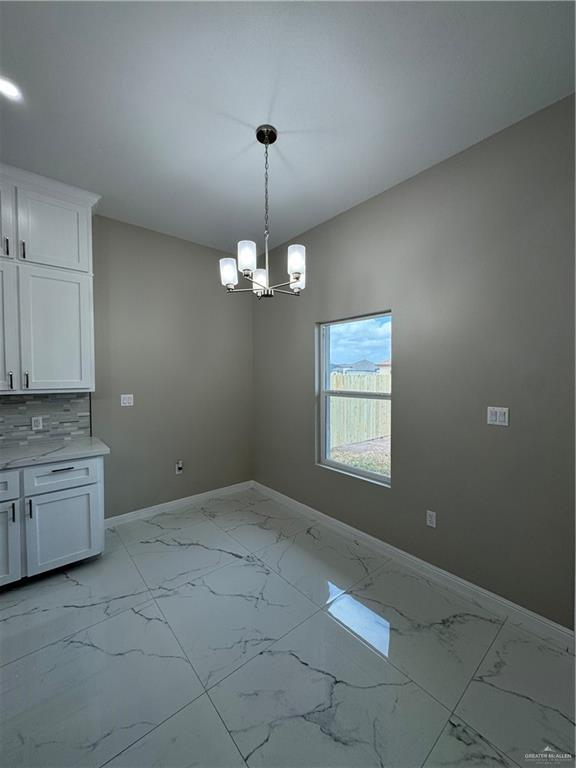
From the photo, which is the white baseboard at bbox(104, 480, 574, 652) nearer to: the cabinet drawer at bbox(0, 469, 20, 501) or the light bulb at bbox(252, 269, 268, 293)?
the cabinet drawer at bbox(0, 469, 20, 501)

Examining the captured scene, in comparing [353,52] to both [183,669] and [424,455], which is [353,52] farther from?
[183,669]

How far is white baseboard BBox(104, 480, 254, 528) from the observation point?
9.84 ft

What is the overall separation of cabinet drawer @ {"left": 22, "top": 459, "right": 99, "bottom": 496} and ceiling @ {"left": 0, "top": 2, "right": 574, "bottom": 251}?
2.13 metres

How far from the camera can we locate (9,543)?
204 cm

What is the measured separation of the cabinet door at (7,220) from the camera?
2186 mm

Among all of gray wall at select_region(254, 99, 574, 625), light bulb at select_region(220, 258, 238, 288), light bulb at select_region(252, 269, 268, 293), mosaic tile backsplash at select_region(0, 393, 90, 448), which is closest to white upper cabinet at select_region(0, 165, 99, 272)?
mosaic tile backsplash at select_region(0, 393, 90, 448)

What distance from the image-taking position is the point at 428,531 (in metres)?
2.25

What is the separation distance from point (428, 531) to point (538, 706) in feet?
3.17

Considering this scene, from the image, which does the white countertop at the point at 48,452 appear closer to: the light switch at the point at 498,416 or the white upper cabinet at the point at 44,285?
the white upper cabinet at the point at 44,285

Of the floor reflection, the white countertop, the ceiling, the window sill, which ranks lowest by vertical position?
the floor reflection

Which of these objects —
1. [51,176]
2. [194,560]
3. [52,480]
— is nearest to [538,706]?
[194,560]

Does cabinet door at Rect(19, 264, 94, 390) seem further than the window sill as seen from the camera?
No

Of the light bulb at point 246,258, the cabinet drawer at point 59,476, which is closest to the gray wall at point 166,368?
the cabinet drawer at point 59,476

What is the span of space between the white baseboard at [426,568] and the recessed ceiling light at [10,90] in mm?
3105
